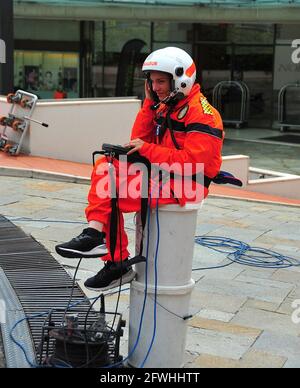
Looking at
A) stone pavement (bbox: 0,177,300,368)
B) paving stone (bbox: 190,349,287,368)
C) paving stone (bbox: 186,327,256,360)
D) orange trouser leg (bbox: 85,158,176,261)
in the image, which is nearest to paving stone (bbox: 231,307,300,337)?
stone pavement (bbox: 0,177,300,368)

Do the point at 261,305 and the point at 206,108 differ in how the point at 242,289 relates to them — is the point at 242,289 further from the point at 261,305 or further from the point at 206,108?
the point at 206,108

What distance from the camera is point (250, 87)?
2353cm

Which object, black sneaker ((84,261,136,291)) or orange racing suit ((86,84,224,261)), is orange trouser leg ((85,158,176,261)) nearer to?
orange racing suit ((86,84,224,261))

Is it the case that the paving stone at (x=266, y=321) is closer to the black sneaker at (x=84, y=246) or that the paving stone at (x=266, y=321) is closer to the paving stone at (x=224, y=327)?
the paving stone at (x=224, y=327)

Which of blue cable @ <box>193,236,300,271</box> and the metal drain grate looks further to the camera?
blue cable @ <box>193,236,300,271</box>

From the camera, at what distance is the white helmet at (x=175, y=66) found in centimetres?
368

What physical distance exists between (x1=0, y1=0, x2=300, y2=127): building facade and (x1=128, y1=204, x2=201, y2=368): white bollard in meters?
19.7

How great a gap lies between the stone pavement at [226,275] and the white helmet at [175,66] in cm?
163

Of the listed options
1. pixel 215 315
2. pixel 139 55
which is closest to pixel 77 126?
pixel 215 315

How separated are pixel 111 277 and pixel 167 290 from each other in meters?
0.33

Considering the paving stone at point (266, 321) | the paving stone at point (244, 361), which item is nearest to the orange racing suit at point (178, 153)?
the paving stone at point (244, 361)

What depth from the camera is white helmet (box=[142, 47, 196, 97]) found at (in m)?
3.68

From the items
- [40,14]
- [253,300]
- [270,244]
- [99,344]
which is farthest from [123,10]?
[99,344]

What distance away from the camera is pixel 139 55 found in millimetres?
23344
